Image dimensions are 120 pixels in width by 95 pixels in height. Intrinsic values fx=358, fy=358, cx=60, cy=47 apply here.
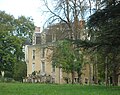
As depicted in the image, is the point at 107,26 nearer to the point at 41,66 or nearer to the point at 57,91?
the point at 57,91

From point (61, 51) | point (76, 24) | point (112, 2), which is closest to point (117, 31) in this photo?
point (112, 2)

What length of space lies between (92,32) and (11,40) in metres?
43.2

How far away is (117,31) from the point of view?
1012 inches

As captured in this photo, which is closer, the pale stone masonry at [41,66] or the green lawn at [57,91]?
the green lawn at [57,91]

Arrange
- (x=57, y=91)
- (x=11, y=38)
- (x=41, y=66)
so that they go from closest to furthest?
(x=57, y=91)
(x=11, y=38)
(x=41, y=66)

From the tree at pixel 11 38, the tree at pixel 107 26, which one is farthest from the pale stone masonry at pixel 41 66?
the tree at pixel 107 26

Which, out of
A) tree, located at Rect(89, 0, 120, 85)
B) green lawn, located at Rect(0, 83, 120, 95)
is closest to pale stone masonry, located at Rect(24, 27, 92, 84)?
tree, located at Rect(89, 0, 120, 85)

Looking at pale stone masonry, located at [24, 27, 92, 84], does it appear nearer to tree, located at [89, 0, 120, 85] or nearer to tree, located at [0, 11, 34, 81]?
tree, located at [0, 11, 34, 81]

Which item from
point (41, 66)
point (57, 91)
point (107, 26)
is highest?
point (107, 26)

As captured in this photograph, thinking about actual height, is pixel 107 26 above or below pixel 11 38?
below

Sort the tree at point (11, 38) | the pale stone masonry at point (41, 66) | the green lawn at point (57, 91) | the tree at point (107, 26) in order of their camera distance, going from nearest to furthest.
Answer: the green lawn at point (57, 91)
the tree at point (107, 26)
the pale stone masonry at point (41, 66)
the tree at point (11, 38)

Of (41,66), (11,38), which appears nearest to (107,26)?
(11,38)

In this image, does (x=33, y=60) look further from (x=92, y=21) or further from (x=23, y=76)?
(x=92, y=21)

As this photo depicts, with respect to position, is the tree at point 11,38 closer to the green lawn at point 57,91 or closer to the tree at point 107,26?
the green lawn at point 57,91
